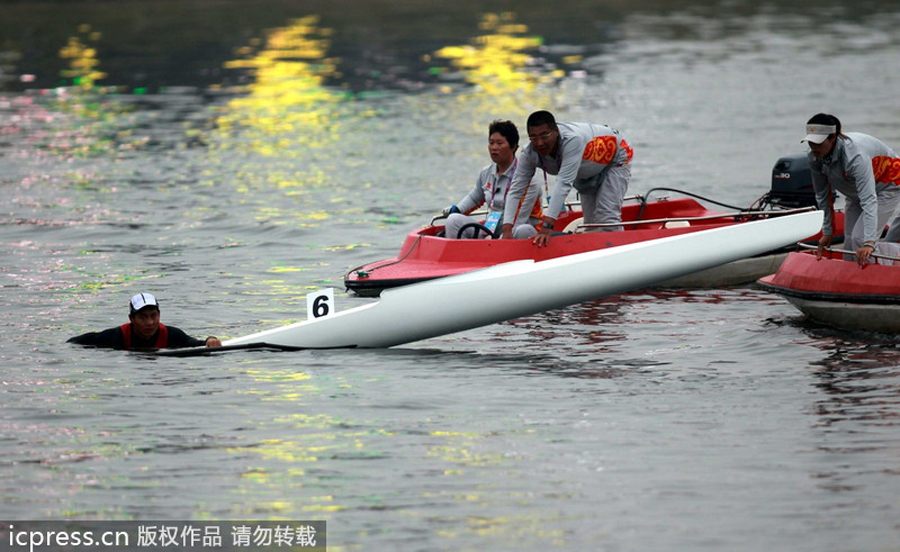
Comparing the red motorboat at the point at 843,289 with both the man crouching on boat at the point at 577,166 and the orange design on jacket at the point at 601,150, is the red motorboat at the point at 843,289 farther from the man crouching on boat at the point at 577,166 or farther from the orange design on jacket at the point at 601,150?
the orange design on jacket at the point at 601,150


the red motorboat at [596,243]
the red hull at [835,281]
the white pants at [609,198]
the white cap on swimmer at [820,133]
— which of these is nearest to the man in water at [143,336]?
the red motorboat at [596,243]

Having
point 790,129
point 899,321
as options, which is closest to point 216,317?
point 899,321

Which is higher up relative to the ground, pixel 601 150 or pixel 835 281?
pixel 601 150

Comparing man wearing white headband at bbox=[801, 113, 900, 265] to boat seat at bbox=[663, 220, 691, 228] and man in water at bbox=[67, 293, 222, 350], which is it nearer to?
boat seat at bbox=[663, 220, 691, 228]

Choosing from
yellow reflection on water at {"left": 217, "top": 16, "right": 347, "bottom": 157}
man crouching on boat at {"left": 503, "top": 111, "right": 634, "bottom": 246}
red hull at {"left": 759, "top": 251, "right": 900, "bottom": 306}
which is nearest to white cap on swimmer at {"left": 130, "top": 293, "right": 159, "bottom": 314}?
man crouching on boat at {"left": 503, "top": 111, "right": 634, "bottom": 246}

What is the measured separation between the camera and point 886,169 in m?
14.8

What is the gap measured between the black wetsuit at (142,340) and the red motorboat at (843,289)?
237 inches

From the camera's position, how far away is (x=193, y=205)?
26562 millimetres

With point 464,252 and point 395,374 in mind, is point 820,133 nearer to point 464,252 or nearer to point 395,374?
point 464,252

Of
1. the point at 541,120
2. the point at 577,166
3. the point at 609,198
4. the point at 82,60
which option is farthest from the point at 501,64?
the point at 541,120

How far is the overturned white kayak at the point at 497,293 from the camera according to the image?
15125 millimetres

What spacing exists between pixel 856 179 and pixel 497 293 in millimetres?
3693

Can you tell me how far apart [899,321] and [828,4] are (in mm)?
67923

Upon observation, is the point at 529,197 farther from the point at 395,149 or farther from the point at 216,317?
the point at 395,149
